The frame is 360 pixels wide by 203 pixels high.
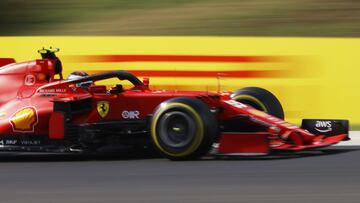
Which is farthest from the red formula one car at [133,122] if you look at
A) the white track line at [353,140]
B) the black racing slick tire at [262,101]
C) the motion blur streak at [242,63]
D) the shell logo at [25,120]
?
the motion blur streak at [242,63]

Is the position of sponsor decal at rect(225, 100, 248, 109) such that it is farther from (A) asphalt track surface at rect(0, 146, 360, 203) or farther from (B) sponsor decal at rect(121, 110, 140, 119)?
(B) sponsor decal at rect(121, 110, 140, 119)

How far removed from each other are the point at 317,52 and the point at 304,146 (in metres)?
3.39

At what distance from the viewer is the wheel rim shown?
28.6ft

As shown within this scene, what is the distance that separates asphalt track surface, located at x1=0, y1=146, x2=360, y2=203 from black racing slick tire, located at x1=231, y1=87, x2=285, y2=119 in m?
0.84

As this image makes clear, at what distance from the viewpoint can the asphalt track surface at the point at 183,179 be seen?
22.1ft
